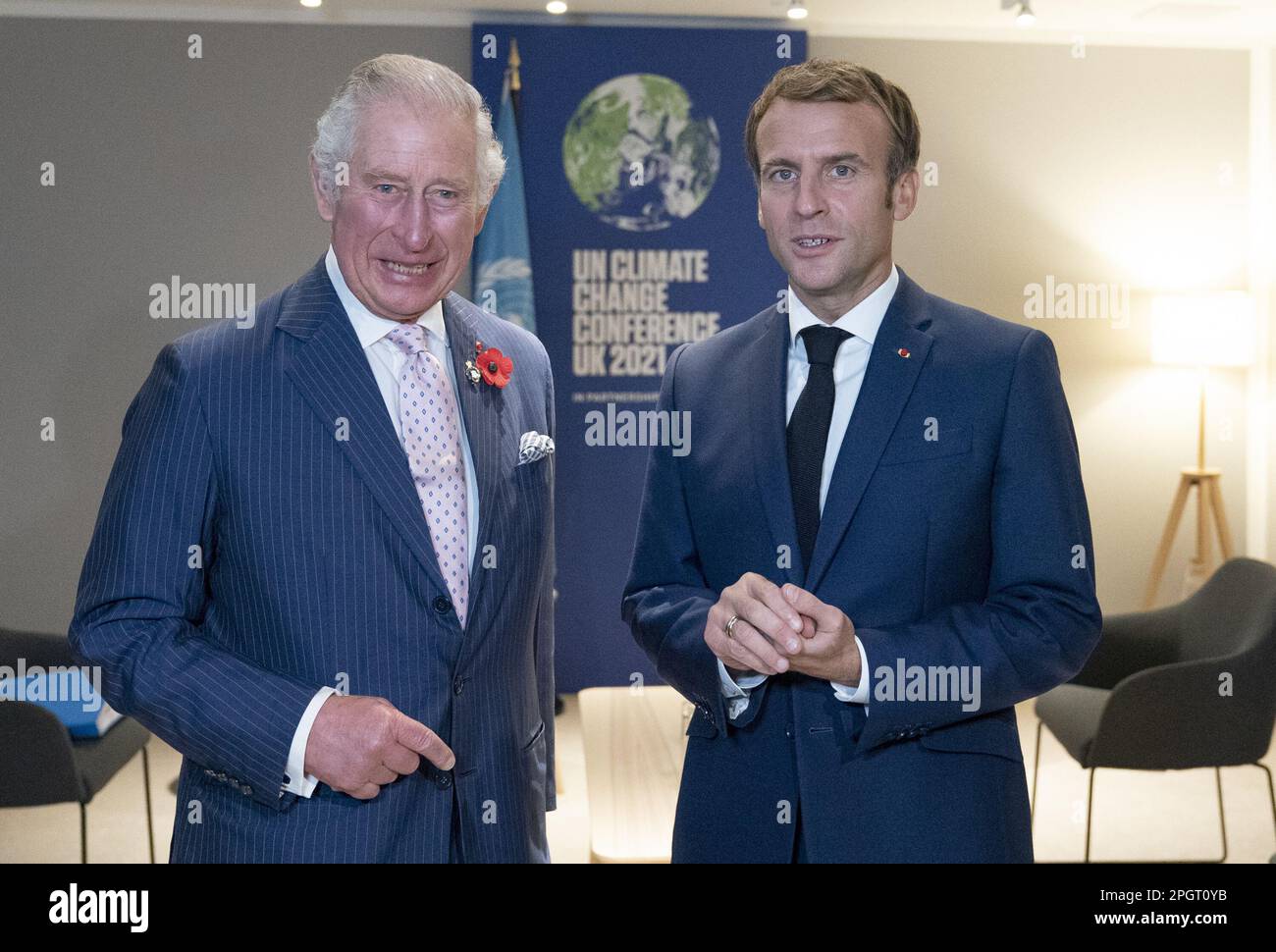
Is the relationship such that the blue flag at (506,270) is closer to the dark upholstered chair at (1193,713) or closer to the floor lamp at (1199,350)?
the floor lamp at (1199,350)

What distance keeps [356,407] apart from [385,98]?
1.29ft

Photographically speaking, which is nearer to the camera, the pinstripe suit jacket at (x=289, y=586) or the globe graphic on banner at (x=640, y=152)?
the pinstripe suit jacket at (x=289, y=586)

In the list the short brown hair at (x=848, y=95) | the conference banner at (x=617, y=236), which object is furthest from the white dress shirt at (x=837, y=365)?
the conference banner at (x=617, y=236)

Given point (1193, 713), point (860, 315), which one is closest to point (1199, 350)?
point (1193, 713)

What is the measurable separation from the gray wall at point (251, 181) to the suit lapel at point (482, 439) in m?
0.75

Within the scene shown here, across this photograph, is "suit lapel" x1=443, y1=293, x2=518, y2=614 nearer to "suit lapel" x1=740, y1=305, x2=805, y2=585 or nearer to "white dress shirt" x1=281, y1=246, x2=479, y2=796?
"white dress shirt" x1=281, y1=246, x2=479, y2=796

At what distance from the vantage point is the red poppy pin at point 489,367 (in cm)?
162

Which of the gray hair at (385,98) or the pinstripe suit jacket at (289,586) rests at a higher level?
the gray hair at (385,98)

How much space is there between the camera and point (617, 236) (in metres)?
3.87

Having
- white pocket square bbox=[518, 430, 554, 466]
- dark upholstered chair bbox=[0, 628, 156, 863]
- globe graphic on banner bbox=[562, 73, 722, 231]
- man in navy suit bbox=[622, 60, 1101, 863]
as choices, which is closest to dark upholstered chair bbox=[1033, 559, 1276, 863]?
globe graphic on banner bbox=[562, 73, 722, 231]

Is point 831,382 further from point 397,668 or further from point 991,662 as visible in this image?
point 397,668

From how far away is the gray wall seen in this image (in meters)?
A: 2.25

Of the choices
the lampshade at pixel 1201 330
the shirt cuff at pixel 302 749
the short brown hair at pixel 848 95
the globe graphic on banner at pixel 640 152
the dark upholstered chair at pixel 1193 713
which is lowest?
the dark upholstered chair at pixel 1193 713
